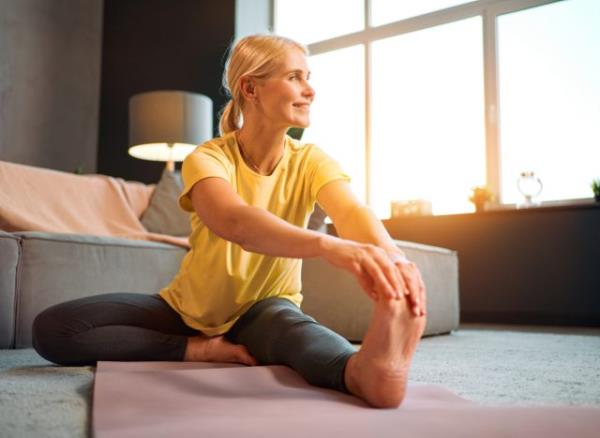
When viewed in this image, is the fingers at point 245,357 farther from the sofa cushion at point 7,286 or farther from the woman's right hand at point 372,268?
the sofa cushion at point 7,286

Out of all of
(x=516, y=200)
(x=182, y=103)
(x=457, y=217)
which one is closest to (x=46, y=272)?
(x=182, y=103)

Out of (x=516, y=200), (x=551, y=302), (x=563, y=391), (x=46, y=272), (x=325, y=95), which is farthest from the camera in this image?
(x=325, y=95)

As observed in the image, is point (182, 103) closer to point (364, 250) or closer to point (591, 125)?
point (591, 125)

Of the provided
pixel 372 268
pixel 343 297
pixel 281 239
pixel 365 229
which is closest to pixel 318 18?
pixel 343 297

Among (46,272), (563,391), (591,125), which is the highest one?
(591,125)

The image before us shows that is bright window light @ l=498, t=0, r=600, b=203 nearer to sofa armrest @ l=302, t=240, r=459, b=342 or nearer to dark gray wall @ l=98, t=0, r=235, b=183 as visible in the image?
sofa armrest @ l=302, t=240, r=459, b=342

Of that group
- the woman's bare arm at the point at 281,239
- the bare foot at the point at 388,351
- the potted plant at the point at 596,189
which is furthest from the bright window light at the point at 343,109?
the bare foot at the point at 388,351

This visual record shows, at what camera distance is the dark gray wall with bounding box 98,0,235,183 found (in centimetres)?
438

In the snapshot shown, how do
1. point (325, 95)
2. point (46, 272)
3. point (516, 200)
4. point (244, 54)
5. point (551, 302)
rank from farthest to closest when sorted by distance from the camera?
point (325, 95) < point (516, 200) < point (551, 302) < point (46, 272) < point (244, 54)

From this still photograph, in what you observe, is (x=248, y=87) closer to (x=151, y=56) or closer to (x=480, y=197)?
(x=480, y=197)

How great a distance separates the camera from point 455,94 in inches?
156

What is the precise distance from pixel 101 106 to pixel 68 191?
2387mm

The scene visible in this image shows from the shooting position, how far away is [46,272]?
1.89m

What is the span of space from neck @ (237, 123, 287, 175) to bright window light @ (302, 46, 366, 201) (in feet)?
10.3
